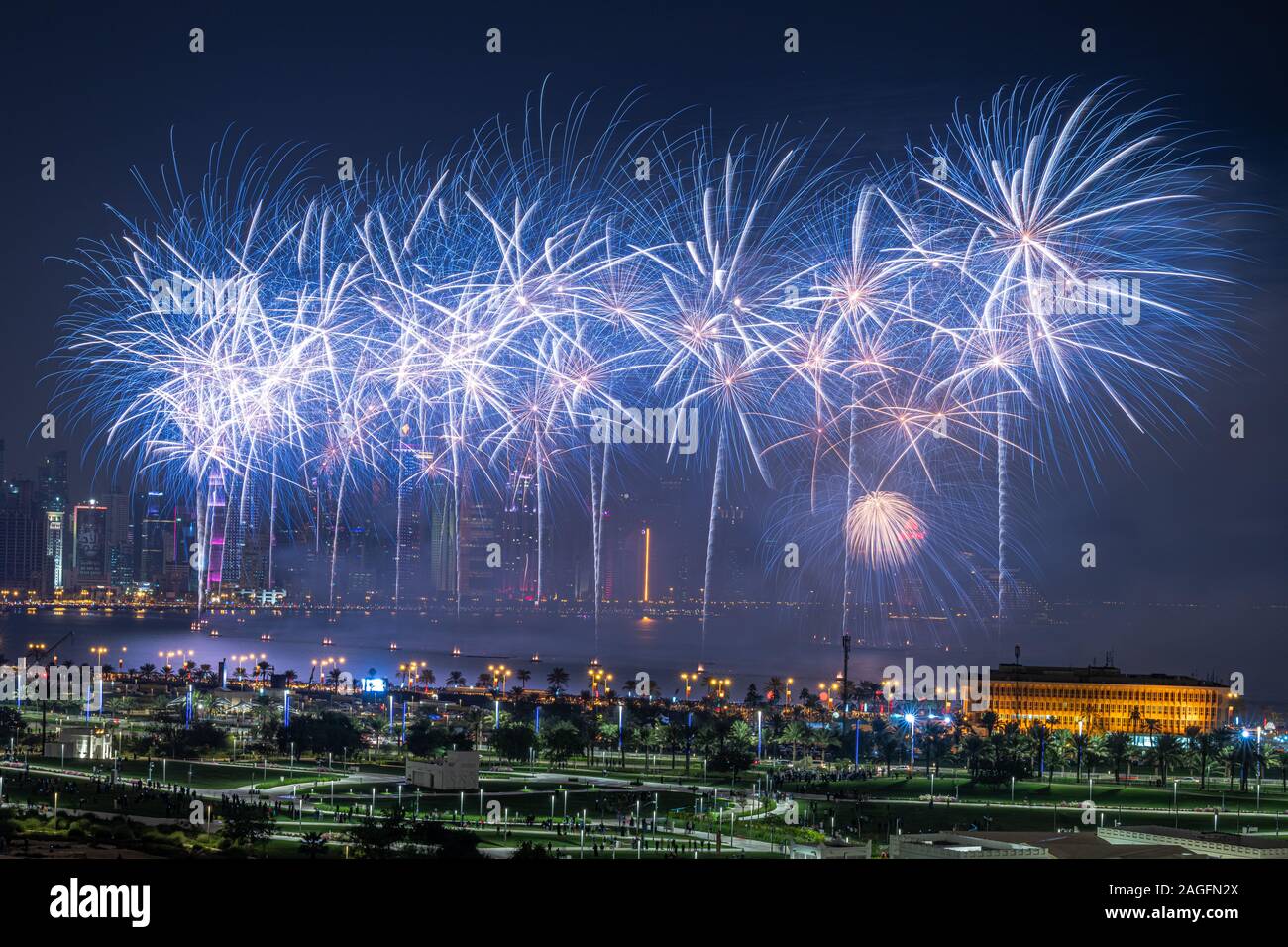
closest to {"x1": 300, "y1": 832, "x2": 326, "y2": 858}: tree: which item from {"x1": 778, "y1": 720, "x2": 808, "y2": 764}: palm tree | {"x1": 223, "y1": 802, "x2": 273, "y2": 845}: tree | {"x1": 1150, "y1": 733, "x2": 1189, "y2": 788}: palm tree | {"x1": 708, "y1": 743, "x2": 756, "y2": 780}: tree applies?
{"x1": 223, "y1": 802, "x2": 273, "y2": 845}: tree

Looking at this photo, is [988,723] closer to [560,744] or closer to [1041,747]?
[1041,747]

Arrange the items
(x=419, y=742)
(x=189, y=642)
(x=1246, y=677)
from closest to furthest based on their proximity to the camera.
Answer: (x=419, y=742), (x=1246, y=677), (x=189, y=642)

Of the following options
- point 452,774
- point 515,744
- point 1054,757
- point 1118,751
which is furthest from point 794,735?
point 452,774

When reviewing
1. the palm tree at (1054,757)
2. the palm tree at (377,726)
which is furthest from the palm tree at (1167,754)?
the palm tree at (377,726)

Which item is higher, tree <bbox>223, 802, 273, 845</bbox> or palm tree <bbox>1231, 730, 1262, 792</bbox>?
tree <bbox>223, 802, 273, 845</bbox>

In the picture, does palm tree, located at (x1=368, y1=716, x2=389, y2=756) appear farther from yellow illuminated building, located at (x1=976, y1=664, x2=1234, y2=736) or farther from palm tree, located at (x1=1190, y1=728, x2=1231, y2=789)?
yellow illuminated building, located at (x1=976, y1=664, x2=1234, y2=736)

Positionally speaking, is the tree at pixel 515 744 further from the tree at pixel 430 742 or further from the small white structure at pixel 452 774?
the small white structure at pixel 452 774
